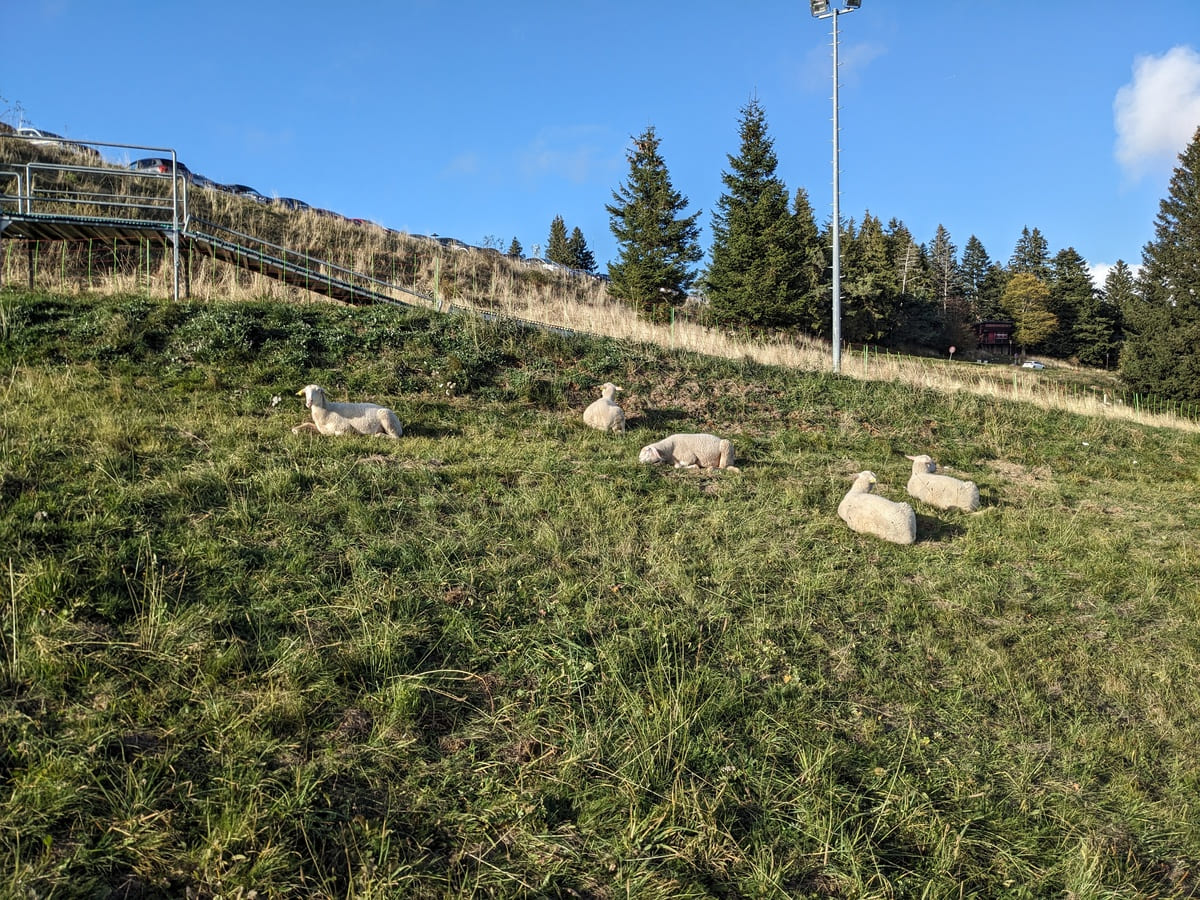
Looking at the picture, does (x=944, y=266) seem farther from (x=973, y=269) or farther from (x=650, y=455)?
(x=650, y=455)

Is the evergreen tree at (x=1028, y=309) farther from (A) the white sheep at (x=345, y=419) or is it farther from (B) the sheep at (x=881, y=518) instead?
(A) the white sheep at (x=345, y=419)

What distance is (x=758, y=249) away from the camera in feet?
95.1

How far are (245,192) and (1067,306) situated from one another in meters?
67.4

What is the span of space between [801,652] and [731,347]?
12.6 meters

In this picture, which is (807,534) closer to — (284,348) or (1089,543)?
(1089,543)

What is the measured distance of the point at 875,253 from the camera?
Answer: 44969 millimetres

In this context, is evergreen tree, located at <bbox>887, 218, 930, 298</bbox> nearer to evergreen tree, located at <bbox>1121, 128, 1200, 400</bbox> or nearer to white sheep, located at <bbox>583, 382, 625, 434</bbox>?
evergreen tree, located at <bbox>1121, 128, 1200, 400</bbox>

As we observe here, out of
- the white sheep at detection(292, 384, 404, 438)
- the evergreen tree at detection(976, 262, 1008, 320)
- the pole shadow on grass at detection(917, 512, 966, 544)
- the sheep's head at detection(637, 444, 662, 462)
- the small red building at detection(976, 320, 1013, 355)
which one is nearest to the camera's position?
the pole shadow on grass at detection(917, 512, 966, 544)

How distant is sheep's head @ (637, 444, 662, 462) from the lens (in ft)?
26.4

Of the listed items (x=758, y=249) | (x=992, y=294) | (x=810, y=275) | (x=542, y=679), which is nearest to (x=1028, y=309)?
(x=992, y=294)

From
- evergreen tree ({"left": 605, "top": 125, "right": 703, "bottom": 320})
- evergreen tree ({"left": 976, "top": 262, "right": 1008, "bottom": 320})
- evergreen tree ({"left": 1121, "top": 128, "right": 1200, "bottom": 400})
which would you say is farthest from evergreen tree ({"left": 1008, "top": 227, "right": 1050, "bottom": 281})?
evergreen tree ({"left": 605, "top": 125, "right": 703, "bottom": 320})

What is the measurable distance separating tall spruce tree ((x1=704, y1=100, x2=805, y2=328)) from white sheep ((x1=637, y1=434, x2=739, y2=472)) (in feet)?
71.5

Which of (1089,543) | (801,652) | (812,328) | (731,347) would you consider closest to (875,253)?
(812,328)

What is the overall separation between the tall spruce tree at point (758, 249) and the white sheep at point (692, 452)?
21.8m
